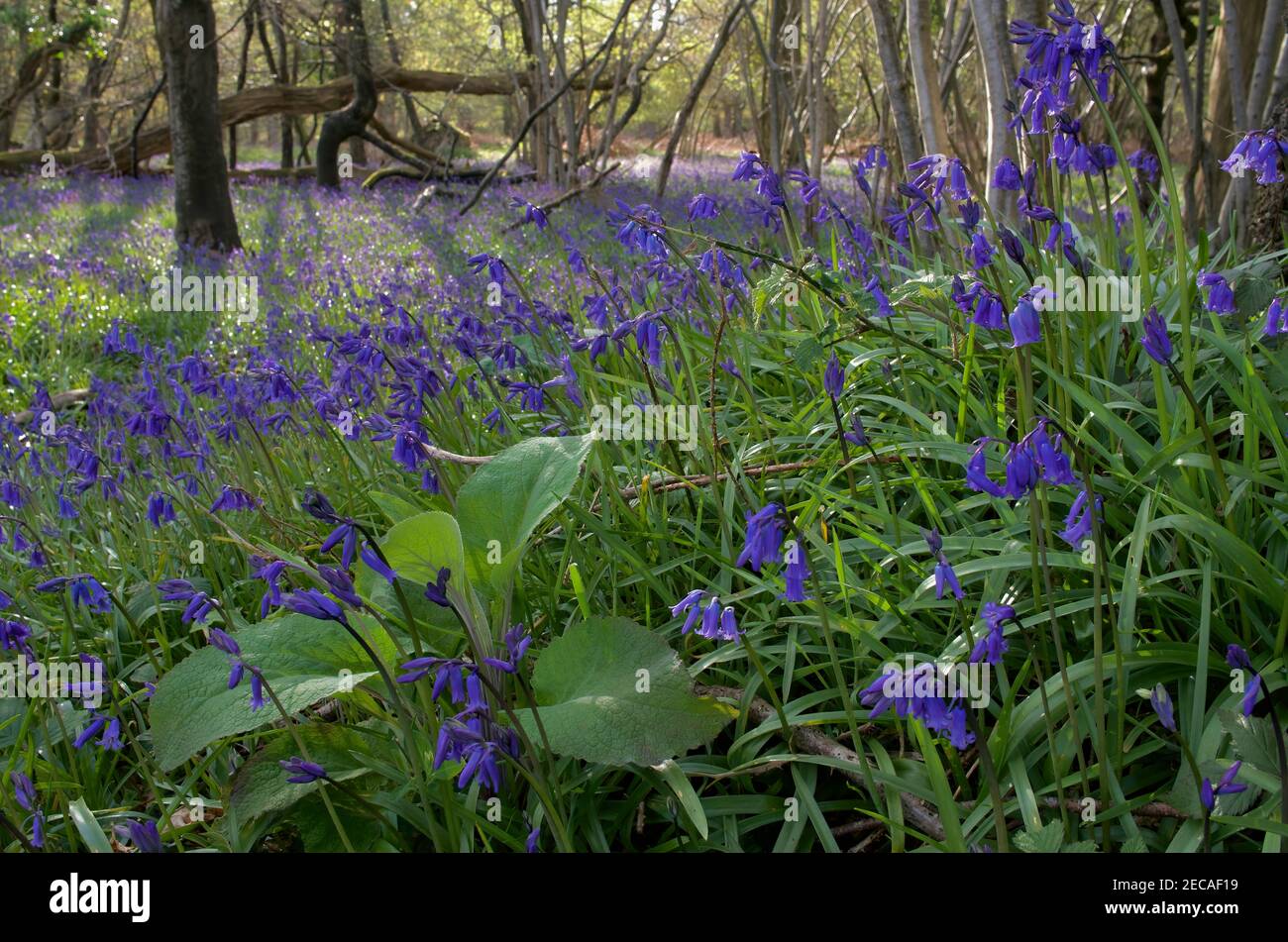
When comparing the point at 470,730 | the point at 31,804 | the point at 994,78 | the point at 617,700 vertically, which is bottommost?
the point at 31,804

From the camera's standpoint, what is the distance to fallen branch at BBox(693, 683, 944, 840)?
1.75m

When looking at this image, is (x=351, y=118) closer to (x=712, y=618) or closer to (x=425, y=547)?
(x=425, y=547)

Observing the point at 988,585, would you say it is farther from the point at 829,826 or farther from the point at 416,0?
the point at 416,0

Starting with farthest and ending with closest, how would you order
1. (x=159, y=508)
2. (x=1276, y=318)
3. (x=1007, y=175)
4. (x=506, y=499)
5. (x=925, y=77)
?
1. (x=925, y=77)
2. (x=159, y=508)
3. (x=1007, y=175)
4. (x=506, y=499)
5. (x=1276, y=318)

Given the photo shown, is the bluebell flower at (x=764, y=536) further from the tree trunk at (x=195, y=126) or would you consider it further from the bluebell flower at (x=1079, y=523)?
the tree trunk at (x=195, y=126)

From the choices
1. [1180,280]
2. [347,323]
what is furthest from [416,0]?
[1180,280]

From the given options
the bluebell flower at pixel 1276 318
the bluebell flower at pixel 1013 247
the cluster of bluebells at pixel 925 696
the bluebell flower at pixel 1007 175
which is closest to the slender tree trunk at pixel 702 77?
the bluebell flower at pixel 1007 175

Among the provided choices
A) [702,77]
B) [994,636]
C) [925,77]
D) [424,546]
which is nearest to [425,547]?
[424,546]

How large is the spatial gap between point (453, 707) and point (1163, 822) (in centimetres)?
134

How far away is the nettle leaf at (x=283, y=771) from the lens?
1.85 metres

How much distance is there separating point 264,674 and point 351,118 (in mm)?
14544

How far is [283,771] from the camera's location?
1.89 m

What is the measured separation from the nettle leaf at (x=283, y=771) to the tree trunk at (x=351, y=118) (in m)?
14.3

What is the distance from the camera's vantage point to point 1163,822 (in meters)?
1.71
